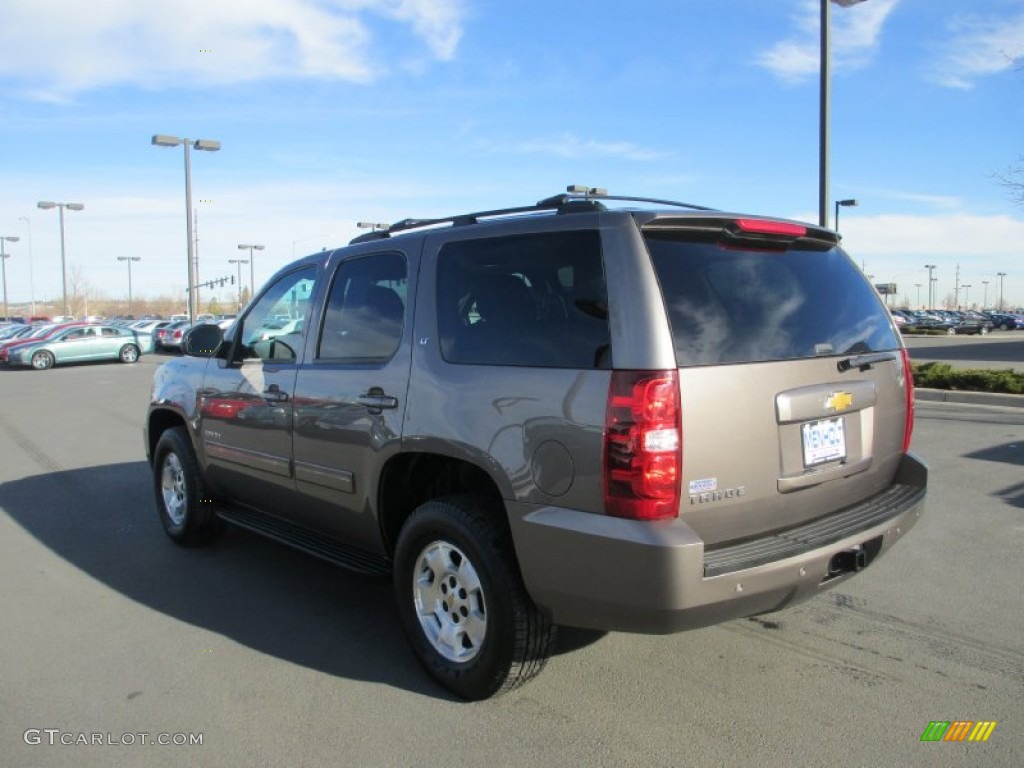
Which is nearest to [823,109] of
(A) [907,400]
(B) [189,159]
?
(A) [907,400]

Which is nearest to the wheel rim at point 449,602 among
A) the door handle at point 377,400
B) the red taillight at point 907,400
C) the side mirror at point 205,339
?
the door handle at point 377,400

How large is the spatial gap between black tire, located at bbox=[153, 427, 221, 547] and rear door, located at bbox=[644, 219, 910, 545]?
12.3ft

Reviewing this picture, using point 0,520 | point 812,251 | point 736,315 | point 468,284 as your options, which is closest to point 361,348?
point 468,284

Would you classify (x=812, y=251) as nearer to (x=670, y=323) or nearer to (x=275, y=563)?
(x=670, y=323)

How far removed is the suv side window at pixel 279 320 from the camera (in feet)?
15.0

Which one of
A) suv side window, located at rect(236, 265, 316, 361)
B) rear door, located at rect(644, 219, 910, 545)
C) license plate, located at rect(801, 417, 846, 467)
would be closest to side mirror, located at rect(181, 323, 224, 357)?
suv side window, located at rect(236, 265, 316, 361)

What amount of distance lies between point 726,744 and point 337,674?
1723mm

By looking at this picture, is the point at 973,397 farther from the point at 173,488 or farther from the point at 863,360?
the point at 173,488

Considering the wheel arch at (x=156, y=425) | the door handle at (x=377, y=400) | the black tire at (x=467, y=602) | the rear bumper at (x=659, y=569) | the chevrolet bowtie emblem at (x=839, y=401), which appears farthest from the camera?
the wheel arch at (x=156, y=425)

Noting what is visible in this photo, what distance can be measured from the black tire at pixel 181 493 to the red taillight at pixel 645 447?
3.59m

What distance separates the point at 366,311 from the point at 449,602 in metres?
1.53

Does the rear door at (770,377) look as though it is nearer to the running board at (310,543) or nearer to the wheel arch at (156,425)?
the running board at (310,543)

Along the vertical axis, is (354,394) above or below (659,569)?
above

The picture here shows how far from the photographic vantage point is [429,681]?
3553 millimetres
